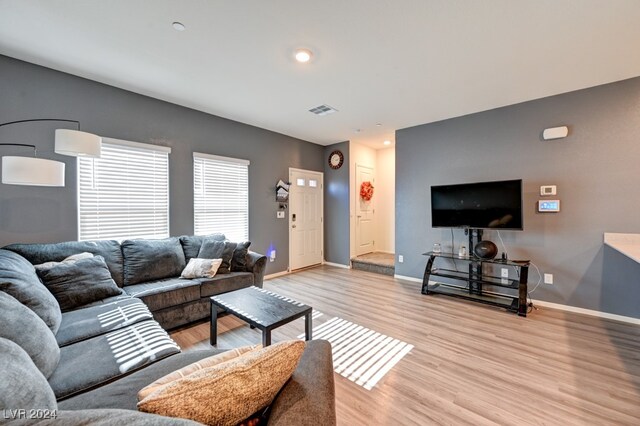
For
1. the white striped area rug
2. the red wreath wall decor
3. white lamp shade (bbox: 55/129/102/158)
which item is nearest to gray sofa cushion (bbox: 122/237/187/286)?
white lamp shade (bbox: 55/129/102/158)

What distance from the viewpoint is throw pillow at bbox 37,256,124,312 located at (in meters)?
2.09

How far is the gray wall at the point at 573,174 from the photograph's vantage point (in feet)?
9.56

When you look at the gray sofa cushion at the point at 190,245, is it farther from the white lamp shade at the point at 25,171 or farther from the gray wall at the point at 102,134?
the white lamp shade at the point at 25,171

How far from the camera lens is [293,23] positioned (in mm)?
2049

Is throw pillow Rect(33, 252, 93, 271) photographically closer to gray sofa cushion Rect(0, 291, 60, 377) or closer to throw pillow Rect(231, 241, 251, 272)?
gray sofa cushion Rect(0, 291, 60, 377)

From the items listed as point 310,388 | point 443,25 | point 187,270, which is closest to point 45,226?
point 187,270

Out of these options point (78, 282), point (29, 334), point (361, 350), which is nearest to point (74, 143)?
point (78, 282)

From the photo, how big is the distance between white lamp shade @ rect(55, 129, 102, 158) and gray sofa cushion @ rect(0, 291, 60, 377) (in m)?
1.32

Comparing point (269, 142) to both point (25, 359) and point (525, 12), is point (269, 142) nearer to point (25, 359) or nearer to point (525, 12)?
point (525, 12)

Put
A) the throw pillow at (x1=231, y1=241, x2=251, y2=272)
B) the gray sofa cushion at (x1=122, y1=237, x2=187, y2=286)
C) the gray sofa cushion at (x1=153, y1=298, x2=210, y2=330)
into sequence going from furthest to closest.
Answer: the throw pillow at (x1=231, y1=241, x2=251, y2=272)
the gray sofa cushion at (x1=122, y1=237, x2=187, y2=286)
the gray sofa cushion at (x1=153, y1=298, x2=210, y2=330)

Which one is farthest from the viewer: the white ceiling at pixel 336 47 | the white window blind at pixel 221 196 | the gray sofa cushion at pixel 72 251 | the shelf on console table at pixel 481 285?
the white window blind at pixel 221 196

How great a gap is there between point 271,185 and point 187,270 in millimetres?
2265

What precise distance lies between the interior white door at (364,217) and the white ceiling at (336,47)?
2402 mm

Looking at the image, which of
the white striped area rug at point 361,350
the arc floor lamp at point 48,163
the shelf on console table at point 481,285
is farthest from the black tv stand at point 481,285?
the arc floor lamp at point 48,163
